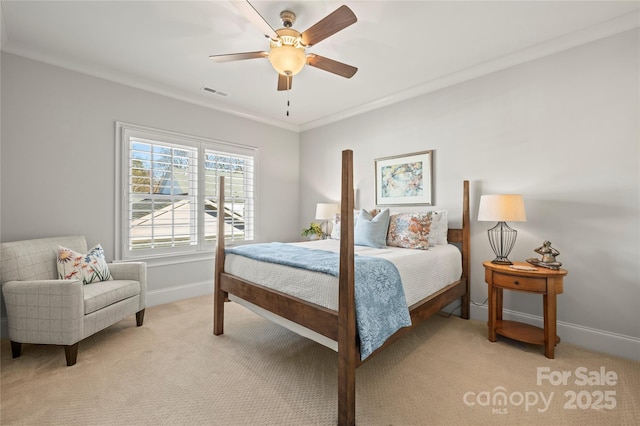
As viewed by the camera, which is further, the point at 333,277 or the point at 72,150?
the point at 72,150

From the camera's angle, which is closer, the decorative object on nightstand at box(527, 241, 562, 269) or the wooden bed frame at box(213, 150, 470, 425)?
the wooden bed frame at box(213, 150, 470, 425)

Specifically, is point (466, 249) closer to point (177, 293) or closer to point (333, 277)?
point (333, 277)

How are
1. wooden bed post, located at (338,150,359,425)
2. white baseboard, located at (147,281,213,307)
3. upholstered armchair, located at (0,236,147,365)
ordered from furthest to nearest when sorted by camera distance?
white baseboard, located at (147,281,213,307) < upholstered armchair, located at (0,236,147,365) < wooden bed post, located at (338,150,359,425)

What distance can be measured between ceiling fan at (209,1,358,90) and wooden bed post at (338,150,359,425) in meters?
0.99

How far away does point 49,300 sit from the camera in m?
2.17

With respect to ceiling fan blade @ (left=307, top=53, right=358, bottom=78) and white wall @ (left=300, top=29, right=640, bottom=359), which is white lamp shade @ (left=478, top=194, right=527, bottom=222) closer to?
white wall @ (left=300, top=29, right=640, bottom=359)

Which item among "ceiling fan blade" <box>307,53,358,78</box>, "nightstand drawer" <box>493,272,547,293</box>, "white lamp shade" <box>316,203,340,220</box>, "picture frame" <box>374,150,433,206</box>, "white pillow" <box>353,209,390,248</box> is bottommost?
"nightstand drawer" <box>493,272,547,293</box>

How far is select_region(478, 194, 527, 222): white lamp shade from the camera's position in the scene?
2.48m

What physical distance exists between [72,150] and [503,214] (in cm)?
441

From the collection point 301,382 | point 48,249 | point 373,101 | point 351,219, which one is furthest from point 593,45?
point 48,249

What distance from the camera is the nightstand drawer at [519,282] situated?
89.8 inches

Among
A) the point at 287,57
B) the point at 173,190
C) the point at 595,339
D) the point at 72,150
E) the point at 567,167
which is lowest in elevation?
the point at 595,339

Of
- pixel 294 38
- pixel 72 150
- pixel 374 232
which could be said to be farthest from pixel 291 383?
pixel 72 150

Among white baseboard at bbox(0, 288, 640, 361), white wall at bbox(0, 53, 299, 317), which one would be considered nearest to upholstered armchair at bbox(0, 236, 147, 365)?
white wall at bbox(0, 53, 299, 317)
